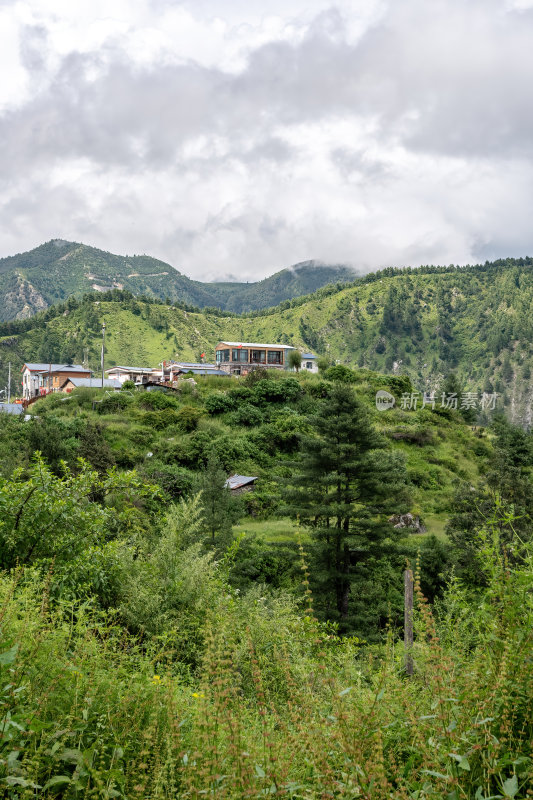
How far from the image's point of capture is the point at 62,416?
3856 centimetres

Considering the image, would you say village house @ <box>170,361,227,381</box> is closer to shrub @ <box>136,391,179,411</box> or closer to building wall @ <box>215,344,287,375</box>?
building wall @ <box>215,344,287,375</box>

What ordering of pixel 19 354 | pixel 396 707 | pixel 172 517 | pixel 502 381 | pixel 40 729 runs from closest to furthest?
1. pixel 40 729
2. pixel 396 707
3. pixel 172 517
4. pixel 19 354
5. pixel 502 381

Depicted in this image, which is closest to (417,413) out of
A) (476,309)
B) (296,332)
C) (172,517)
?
(172,517)

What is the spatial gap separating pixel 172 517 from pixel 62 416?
31.5 meters

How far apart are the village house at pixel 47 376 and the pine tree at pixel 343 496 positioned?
4496cm

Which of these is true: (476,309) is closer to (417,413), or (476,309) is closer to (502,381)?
(502,381)

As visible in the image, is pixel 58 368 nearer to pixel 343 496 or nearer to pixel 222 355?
pixel 222 355

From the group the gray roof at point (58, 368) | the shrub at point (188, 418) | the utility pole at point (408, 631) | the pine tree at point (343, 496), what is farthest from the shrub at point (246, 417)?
the utility pole at point (408, 631)

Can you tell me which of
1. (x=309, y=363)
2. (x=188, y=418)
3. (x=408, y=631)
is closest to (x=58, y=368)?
(x=309, y=363)

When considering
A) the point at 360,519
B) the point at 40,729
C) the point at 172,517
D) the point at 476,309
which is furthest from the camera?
the point at 476,309

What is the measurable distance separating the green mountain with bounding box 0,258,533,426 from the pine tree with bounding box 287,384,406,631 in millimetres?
69858

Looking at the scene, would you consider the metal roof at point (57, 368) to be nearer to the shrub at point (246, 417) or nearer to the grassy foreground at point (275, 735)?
the shrub at point (246, 417)

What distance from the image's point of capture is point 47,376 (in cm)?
6266

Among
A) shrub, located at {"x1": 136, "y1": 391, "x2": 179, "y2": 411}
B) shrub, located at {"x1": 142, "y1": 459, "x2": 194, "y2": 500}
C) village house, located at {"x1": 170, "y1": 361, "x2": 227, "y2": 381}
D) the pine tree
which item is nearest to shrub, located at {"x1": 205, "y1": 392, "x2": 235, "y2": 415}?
shrub, located at {"x1": 136, "y1": 391, "x2": 179, "y2": 411}
